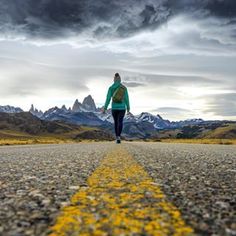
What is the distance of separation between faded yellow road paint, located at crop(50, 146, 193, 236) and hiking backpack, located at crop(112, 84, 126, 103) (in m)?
21.1

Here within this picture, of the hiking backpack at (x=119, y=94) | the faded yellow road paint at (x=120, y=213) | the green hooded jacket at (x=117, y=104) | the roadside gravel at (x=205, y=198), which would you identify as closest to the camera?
the faded yellow road paint at (x=120, y=213)

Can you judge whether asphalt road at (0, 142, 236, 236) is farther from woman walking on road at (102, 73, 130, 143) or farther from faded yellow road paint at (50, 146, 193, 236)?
woman walking on road at (102, 73, 130, 143)

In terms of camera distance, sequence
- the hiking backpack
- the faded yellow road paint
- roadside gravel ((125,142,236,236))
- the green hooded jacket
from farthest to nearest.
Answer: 1. the green hooded jacket
2. the hiking backpack
3. roadside gravel ((125,142,236,236))
4. the faded yellow road paint

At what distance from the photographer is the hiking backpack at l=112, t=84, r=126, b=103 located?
27.7m

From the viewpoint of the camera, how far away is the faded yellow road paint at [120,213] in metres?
3.78

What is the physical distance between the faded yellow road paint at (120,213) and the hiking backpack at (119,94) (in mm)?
21073

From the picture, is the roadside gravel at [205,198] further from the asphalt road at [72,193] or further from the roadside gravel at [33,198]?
the roadside gravel at [33,198]

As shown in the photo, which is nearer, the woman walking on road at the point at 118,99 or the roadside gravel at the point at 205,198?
the roadside gravel at the point at 205,198

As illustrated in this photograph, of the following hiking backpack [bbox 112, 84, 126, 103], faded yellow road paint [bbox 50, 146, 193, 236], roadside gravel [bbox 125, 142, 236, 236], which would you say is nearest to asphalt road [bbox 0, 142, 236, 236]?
roadside gravel [bbox 125, 142, 236, 236]

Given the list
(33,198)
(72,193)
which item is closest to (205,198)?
(72,193)

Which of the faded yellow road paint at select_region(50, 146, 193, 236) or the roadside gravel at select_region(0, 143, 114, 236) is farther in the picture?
the roadside gravel at select_region(0, 143, 114, 236)

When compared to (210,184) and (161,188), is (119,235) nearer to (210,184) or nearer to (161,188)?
(161,188)

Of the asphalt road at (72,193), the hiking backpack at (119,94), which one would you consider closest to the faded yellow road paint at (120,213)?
the asphalt road at (72,193)

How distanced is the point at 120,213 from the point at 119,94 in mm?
23373
